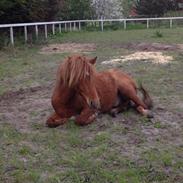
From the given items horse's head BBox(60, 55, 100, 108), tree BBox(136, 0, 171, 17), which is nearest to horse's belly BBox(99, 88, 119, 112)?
horse's head BBox(60, 55, 100, 108)

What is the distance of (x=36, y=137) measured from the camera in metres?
4.59

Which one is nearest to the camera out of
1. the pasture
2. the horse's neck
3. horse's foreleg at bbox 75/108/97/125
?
the pasture

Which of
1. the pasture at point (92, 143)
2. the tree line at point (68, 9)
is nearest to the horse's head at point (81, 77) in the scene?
the pasture at point (92, 143)

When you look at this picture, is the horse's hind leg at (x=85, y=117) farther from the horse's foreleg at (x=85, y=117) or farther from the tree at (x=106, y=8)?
the tree at (x=106, y=8)

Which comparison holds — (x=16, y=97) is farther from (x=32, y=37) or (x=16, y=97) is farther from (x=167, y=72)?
(x=32, y=37)

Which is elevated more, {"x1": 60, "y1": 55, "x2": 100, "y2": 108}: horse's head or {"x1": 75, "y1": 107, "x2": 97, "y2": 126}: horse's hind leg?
{"x1": 60, "y1": 55, "x2": 100, "y2": 108}: horse's head

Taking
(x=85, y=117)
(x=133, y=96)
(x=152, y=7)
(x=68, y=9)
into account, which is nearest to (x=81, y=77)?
(x=85, y=117)

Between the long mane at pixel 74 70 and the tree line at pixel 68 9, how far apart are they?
12524 mm

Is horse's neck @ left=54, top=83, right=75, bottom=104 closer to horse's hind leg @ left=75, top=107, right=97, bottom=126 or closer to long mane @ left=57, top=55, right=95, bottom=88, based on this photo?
long mane @ left=57, top=55, right=95, bottom=88

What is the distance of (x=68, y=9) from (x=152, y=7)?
39.7 ft

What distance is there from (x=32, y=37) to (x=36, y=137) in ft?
44.1

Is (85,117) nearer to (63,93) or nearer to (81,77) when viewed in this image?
(63,93)

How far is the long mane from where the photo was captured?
178 inches

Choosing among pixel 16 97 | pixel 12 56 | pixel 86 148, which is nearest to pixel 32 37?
pixel 12 56
